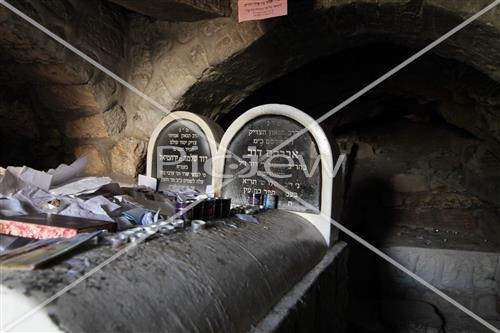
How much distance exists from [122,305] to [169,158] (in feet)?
5.74

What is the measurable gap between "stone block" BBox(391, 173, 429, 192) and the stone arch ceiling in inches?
62.8

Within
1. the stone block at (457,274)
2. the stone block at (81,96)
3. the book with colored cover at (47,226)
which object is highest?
the stone block at (81,96)

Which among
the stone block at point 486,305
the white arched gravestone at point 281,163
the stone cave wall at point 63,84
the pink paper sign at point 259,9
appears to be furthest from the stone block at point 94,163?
the stone block at point 486,305

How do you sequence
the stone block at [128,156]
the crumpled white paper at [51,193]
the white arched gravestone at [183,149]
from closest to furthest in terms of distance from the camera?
the crumpled white paper at [51,193] → the white arched gravestone at [183,149] → the stone block at [128,156]

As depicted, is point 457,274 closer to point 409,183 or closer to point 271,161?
point 409,183

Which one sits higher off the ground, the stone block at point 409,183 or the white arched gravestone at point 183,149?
the white arched gravestone at point 183,149

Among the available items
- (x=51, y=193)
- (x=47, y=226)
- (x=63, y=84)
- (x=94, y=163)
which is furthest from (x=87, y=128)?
(x=47, y=226)

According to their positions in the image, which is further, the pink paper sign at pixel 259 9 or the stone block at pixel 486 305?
the stone block at pixel 486 305

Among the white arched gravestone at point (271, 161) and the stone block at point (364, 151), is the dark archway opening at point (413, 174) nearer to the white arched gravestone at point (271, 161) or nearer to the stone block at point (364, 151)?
the stone block at point (364, 151)

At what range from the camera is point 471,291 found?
2744 mm

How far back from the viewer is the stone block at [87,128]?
8.83 ft

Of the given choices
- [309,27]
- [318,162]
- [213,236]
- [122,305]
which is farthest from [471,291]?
[122,305]

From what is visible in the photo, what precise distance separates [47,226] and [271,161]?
1.17 metres

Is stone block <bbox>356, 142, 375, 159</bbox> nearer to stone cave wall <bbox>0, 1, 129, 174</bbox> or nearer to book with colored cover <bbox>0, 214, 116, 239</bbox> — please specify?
stone cave wall <bbox>0, 1, 129, 174</bbox>
